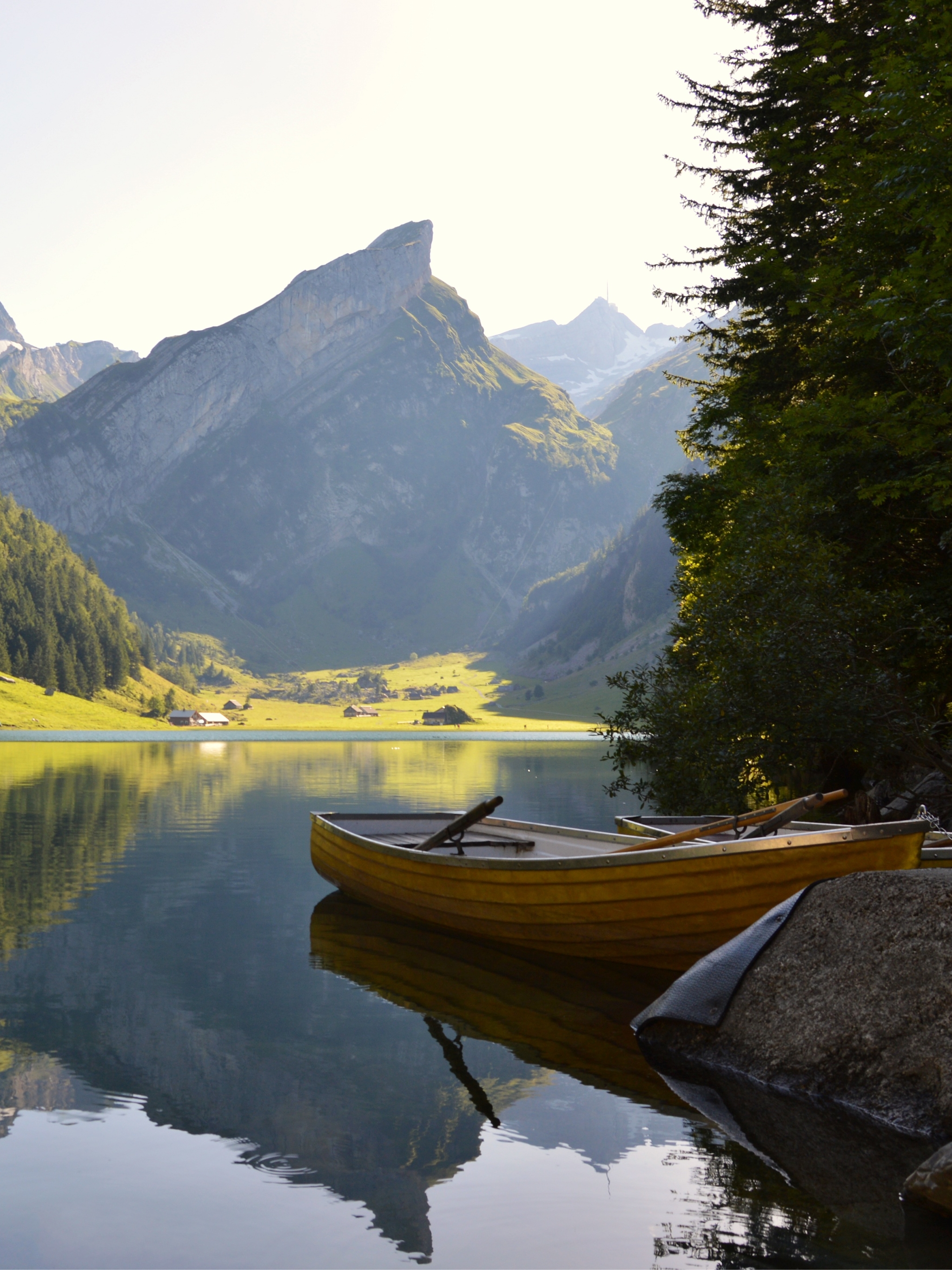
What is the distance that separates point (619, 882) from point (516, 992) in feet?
8.81

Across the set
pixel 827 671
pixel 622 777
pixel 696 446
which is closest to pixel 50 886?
pixel 622 777

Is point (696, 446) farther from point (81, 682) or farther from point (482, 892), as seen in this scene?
point (81, 682)

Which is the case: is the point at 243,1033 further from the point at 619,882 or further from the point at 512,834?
the point at 512,834

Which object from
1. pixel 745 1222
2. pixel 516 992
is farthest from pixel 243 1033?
pixel 745 1222

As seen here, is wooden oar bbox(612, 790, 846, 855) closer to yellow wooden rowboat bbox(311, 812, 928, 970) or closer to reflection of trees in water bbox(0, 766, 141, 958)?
yellow wooden rowboat bbox(311, 812, 928, 970)

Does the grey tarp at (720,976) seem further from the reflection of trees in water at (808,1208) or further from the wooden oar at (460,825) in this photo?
the wooden oar at (460,825)

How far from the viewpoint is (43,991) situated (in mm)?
16391

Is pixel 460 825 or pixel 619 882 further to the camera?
pixel 460 825

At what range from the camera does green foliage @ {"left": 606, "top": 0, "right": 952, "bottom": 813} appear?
64.2ft

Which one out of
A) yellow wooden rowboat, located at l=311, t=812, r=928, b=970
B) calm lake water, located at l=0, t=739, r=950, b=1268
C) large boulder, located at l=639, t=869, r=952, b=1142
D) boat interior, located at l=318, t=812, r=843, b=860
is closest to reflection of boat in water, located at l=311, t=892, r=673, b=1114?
calm lake water, located at l=0, t=739, r=950, b=1268

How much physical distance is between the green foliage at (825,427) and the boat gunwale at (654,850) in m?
4.50

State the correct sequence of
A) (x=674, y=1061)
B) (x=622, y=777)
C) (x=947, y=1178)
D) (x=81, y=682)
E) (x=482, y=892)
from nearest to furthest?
1. (x=947, y=1178)
2. (x=674, y=1061)
3. (x=482, y=892)
4. (x=622, y=777)
5. (x=81, y=682)

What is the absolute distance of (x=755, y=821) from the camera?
18.0 metres

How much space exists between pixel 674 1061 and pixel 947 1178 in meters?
4.72
